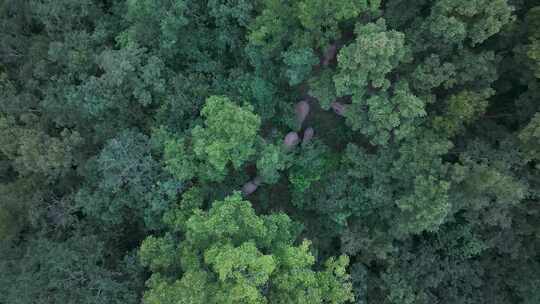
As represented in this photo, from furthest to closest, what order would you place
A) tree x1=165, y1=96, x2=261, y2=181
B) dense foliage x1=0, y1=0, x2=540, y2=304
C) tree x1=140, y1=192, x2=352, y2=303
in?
tree x1=165, y1=96, x2=261, y2=181
dense foliage x1=0, y1=0, x2=540, y2=304
tree x1=140, y1=192, x2=352, y2=303

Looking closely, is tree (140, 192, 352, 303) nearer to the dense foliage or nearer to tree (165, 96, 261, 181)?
the dense foliage

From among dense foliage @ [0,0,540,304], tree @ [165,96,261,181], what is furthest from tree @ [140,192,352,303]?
tree @ [165,96,261,181]

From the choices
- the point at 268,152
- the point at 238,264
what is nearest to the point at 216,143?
the point at 268,152

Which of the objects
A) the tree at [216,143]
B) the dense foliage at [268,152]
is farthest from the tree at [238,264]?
the tree at [216,143]

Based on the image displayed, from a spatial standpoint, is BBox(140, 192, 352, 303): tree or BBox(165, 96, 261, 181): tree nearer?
BBox(140, 192, 352, 303): tree

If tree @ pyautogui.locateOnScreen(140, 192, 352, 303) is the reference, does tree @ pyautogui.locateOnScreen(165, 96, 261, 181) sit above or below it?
above

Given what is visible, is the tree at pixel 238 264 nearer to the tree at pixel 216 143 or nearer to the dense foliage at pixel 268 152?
the dense foliage at pixel 268 152

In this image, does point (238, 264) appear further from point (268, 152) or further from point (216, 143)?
point (268, 152)

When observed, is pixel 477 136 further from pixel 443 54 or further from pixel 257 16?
pixel 257 16

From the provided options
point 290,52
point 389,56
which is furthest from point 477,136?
point 290,52
